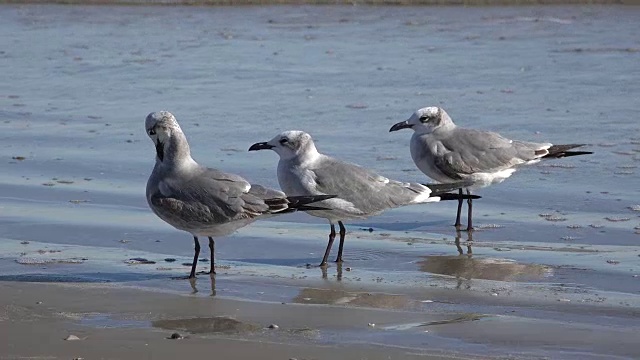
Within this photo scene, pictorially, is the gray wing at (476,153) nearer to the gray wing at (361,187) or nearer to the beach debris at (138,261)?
the gray wing at (361,187)

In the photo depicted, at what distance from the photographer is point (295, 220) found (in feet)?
27.4

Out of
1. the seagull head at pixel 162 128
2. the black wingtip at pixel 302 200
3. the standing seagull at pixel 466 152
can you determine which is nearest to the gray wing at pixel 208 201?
the black wingtip at pixel 302 200

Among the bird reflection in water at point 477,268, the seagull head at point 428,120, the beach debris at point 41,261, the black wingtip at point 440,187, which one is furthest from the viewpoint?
the seagull head at point 428,120

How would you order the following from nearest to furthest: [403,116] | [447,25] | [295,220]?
[295,220]
[403,116]
[447,25]

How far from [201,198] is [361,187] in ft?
3.46

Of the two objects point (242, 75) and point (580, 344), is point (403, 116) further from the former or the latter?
point (580, 344)

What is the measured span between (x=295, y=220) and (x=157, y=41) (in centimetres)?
860

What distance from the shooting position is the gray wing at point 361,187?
7.40 m

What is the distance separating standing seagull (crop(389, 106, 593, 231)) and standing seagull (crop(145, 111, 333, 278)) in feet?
5.99

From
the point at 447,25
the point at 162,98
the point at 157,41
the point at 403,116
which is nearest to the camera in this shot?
the point at 403,116

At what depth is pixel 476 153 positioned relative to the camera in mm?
8695

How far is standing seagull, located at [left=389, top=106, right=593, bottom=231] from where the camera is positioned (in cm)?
860

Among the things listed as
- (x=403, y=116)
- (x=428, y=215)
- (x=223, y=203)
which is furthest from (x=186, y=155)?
(x=403, y=116)

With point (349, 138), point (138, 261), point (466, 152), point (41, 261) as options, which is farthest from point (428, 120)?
point (41, 261)
